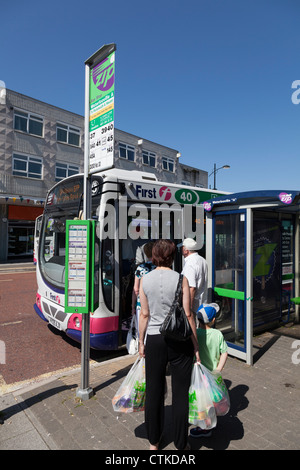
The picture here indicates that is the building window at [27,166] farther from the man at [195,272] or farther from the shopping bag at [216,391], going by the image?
the shopping bag at [216,391]

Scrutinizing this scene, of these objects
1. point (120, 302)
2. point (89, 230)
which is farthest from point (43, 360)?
point (89, 230)

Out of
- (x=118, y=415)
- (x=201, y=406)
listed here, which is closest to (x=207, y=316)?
(x=201, y=406)

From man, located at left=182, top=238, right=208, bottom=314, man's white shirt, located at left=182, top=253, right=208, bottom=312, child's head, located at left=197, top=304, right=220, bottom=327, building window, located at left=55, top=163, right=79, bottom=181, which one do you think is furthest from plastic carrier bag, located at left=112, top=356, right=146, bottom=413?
building window, located at left=55, top=163, right=79, bottom=181

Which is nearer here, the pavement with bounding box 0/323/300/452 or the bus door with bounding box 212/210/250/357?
the pavement with bounding box 0/323/300/452

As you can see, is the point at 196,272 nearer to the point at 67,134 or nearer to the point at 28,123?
the point at 28,123

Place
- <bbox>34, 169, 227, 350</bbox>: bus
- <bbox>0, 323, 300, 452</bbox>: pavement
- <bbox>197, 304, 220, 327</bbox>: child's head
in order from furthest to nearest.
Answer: <bbox>34, 169, 227, 350</bbox>: bus
<bbox>197, 304, 220, 327</bbox>: child's head
<bbox>0, 323, 300, 452</bbox>: pavement

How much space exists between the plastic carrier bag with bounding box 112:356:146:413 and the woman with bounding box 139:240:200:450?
153 mm

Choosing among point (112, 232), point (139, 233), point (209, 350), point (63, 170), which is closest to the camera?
point (209, 350)

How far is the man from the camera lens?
13.3 feet

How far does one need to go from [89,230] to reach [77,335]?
2048 mm

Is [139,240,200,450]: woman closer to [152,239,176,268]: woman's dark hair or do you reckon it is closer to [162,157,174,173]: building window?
[152,239,176,268]: woman's dark hair

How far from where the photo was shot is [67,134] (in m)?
24.8

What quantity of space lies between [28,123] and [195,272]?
A: 2198cm
